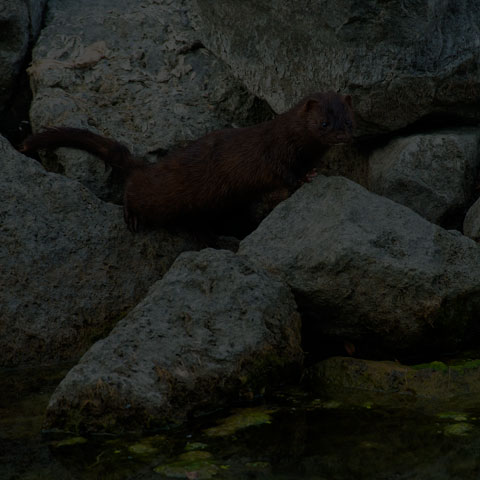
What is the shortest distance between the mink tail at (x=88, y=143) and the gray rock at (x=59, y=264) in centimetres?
47

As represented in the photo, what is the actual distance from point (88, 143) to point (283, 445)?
3.77 metres

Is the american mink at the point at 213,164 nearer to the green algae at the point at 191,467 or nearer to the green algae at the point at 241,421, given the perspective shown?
the green algae at the point at 241,421

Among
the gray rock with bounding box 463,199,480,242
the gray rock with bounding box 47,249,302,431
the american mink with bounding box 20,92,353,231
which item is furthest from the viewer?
the american mink with bounding box 20,92,353,231

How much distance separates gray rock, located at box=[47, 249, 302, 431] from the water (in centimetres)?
14

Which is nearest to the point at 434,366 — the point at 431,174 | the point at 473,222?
the point at 473,222

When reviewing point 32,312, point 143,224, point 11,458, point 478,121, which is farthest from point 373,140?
point 11,458

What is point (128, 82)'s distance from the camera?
312 inches

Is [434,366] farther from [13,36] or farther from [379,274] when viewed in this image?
[13,36]

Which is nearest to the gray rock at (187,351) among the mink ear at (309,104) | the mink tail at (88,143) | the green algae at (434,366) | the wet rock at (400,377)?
the wet rock at (400,377)

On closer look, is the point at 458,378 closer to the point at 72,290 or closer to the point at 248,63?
the point at 72,290

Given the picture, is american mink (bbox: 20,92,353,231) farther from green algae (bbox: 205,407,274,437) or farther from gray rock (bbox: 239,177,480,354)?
green algae (bbox: 205,407,274,437)

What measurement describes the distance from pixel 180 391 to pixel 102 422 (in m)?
0.49

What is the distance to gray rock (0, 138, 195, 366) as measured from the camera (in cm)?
617

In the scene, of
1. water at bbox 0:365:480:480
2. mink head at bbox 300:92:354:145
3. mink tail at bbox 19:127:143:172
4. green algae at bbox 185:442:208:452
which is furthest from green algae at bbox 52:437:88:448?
mink tail at bbox 19:127:143:172
